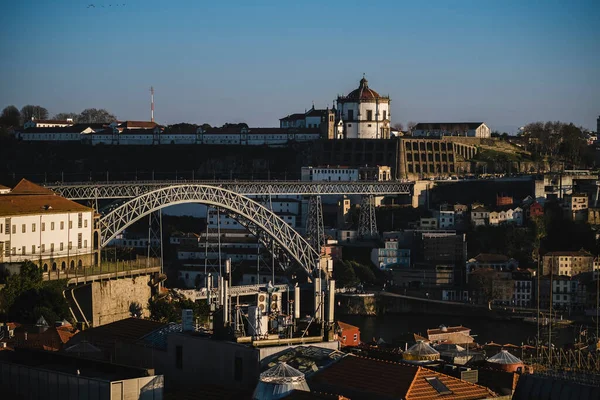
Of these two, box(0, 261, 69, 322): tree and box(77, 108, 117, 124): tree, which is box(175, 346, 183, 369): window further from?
box(77, 108, 117, 124): tree

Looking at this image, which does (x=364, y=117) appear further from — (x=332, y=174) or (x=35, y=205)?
(x=35, y=205)

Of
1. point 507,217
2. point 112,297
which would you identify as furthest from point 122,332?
point 507,217

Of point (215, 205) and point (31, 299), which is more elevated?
point (215, 205)

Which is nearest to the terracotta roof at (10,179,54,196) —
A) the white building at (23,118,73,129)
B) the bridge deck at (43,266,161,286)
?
the bridge deck at (43,266,161,286)

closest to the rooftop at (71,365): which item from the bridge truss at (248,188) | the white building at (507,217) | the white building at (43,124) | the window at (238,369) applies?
the window at (238,369)

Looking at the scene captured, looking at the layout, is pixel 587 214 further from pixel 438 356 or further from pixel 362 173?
pixel 438 356

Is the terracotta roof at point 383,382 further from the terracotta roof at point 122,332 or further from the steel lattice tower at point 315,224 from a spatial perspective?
the steel lattice tower at point 315,224

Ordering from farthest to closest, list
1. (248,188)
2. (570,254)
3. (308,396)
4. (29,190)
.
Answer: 1. (248,188)
2. (570,254)
3. (29,190)
4. (308,396)
